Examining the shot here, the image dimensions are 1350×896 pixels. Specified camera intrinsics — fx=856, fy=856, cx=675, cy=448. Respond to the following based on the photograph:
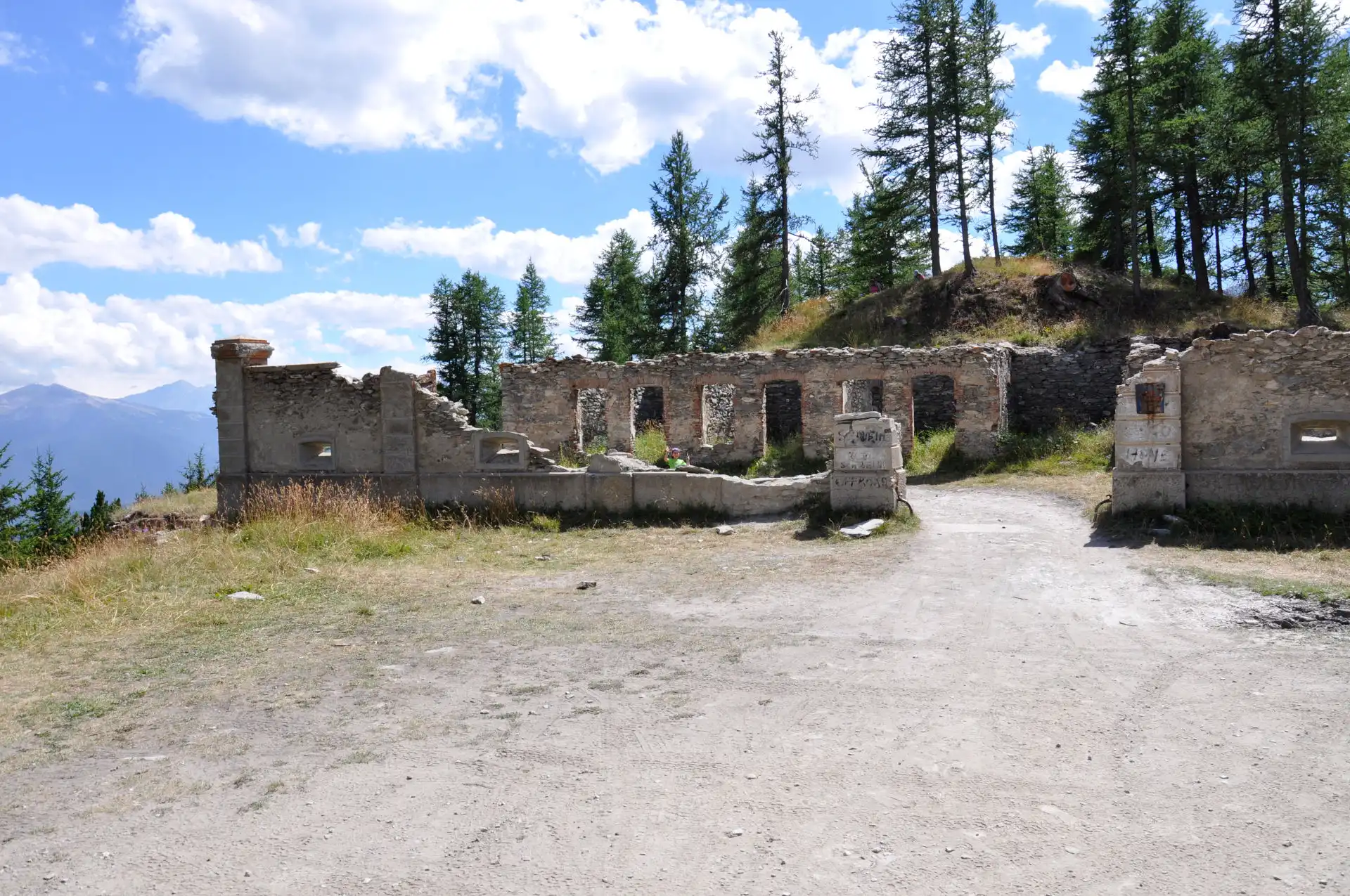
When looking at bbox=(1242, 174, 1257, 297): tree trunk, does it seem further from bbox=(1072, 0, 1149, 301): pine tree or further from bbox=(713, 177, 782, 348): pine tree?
bbox=(713, 177, 782, 348): pine tree

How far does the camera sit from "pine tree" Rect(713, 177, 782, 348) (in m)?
33.8

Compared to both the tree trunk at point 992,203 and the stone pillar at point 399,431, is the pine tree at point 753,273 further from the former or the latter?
the stone pillar at point 399,431

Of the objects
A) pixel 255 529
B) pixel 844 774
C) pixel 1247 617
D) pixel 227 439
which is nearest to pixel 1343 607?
→ pixel 1247 617

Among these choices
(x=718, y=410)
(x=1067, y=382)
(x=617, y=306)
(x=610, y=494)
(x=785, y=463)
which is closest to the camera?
(x=610, y=494)

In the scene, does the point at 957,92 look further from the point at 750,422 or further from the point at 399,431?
the point at 399,431

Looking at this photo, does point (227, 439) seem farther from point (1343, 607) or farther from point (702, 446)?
point (1343, 607)

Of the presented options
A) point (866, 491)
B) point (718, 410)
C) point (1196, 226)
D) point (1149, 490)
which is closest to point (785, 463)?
point (718, 410)

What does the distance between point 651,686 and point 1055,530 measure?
7.35 metres

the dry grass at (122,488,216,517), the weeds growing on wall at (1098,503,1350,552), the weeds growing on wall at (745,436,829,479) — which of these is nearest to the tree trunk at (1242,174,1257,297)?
the weeds growing on wall at (745,436,829,479)

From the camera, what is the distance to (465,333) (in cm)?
4347

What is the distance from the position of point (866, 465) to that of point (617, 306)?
32300mm

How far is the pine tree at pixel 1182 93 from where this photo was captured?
86.1 feet

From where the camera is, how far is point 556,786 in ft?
13.6

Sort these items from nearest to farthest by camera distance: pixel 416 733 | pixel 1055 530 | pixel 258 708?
1. pixel 416 733
2. pixel 258 708
3. pixel 1055 530
